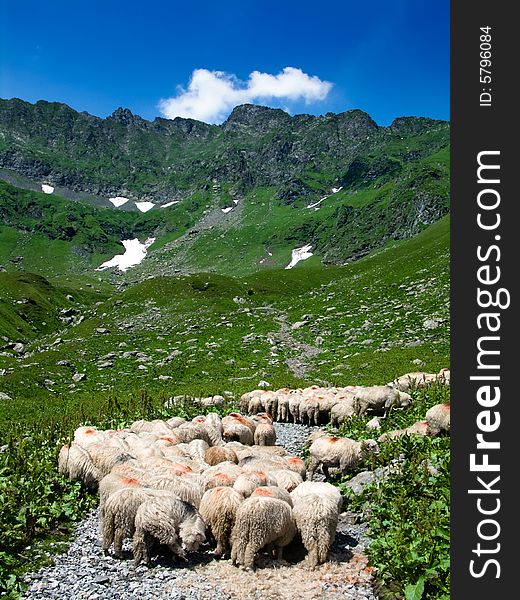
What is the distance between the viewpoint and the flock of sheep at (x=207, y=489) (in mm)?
12195

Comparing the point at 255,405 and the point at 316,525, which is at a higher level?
the point at 255,405

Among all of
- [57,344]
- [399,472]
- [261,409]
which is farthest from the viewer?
[57,344]

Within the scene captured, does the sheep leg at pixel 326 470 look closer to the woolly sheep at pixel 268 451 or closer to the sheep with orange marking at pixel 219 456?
the woolly sheep at pixel 268 451

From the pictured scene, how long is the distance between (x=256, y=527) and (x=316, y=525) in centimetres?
159

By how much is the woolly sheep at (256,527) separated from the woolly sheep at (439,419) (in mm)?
9089

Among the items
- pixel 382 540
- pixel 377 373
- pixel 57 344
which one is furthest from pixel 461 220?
pixel 57 344

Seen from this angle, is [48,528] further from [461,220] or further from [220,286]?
[220,286]

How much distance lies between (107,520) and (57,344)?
56.3 m

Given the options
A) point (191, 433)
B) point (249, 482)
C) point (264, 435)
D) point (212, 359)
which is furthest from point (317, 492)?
point (212, 359)

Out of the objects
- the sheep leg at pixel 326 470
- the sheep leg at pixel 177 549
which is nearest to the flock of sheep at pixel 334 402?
the sheep leg at pixel 326 470

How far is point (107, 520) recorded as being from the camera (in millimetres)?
12820

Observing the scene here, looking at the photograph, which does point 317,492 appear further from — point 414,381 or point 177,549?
point 414,381

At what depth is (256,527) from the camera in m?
11.9

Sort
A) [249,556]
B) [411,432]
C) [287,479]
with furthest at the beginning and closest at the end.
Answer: [411,432] < [287,479] < [249,556]
